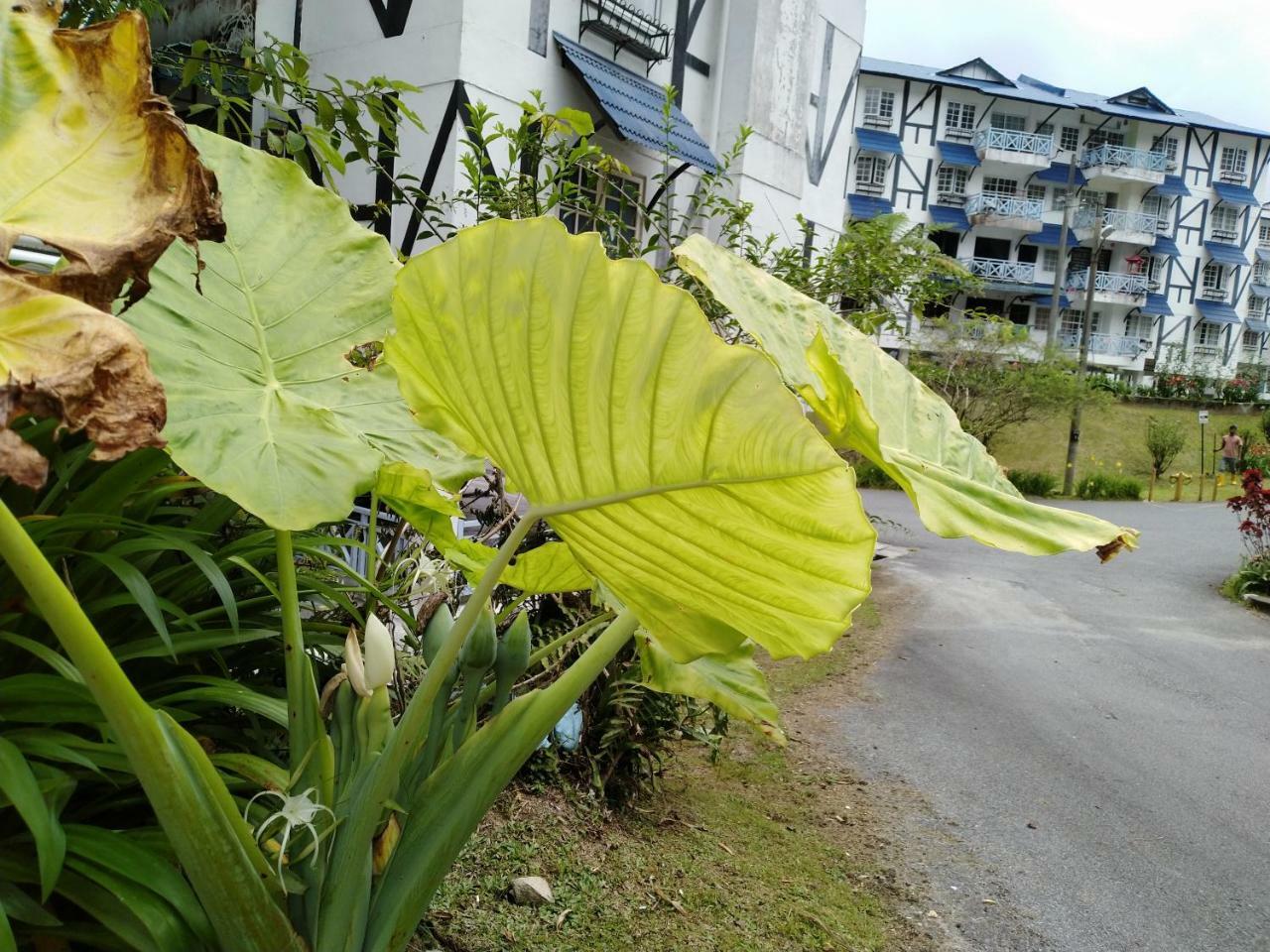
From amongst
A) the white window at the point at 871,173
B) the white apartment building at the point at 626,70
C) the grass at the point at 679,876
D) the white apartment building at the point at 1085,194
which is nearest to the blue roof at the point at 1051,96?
the white apartment building at the point at 1085,194

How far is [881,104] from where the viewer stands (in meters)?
26.2

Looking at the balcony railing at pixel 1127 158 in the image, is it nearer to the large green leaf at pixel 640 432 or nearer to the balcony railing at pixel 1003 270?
the balcony railing at pixel 1003 270

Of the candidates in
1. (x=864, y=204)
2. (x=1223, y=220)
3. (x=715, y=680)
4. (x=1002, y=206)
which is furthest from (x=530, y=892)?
(x=1223, y=220)

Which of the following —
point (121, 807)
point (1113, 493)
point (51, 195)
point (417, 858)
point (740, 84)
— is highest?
point (740, 84)

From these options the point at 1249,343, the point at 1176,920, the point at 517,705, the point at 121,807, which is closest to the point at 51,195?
the point at 517,705

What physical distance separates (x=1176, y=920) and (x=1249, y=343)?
3438 centimetres

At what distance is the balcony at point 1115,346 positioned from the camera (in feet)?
90.4

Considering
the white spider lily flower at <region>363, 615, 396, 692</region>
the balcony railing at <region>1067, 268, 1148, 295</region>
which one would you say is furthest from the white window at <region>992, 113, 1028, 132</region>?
the white spider lily flower at <region>363, 615, 396, 692</region>

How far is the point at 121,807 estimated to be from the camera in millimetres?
1080

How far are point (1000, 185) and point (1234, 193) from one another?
7.58 m

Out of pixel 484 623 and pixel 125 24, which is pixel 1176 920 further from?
pixel 125 24

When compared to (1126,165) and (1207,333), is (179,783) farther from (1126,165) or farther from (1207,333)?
(1207,333)

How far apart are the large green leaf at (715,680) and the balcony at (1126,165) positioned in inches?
1216

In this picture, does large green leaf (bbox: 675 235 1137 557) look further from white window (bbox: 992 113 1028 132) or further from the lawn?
white window (bbox: 992 113 1028 132)
